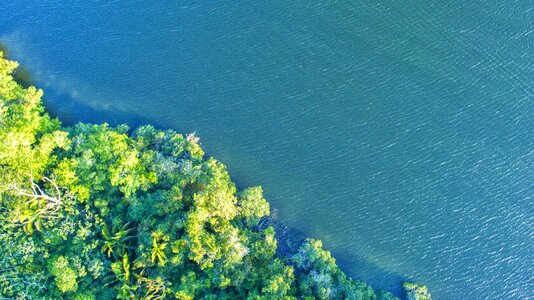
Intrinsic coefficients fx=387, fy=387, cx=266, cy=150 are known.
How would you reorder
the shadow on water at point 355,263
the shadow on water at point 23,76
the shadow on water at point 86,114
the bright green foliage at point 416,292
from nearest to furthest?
the bright green foliage at point 416,292
the shadow on water at point 355,263
the shadow on water at point 86,114
the shadow on water at point 23,76

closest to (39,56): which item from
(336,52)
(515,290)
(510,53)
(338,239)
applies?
(336,52)

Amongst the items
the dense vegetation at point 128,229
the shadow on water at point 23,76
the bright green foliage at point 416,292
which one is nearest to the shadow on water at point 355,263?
the bright green foliage at point 416,292

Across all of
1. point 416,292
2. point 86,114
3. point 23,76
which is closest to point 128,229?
point 86,114

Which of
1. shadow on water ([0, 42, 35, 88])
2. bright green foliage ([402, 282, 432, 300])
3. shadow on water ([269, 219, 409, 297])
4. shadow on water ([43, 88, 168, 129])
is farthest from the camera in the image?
shadow on water ([0, 42, 35, 88])

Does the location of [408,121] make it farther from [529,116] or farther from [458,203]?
[529,116]

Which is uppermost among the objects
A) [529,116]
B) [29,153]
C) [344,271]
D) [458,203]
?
[29,153]

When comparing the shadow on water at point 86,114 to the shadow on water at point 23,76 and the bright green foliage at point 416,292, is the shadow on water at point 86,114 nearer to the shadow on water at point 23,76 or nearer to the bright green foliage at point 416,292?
the shadow on water at point 23,76

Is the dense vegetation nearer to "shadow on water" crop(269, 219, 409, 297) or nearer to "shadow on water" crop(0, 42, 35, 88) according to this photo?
"shadow on water" crop(269, 219, 409, 297)

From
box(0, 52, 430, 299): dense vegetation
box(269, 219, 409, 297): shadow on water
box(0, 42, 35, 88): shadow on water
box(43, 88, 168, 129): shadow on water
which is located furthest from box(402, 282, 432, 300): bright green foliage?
box(0, 42, 35, 88): shadow on water

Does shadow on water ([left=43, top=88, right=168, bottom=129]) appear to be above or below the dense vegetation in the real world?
above
